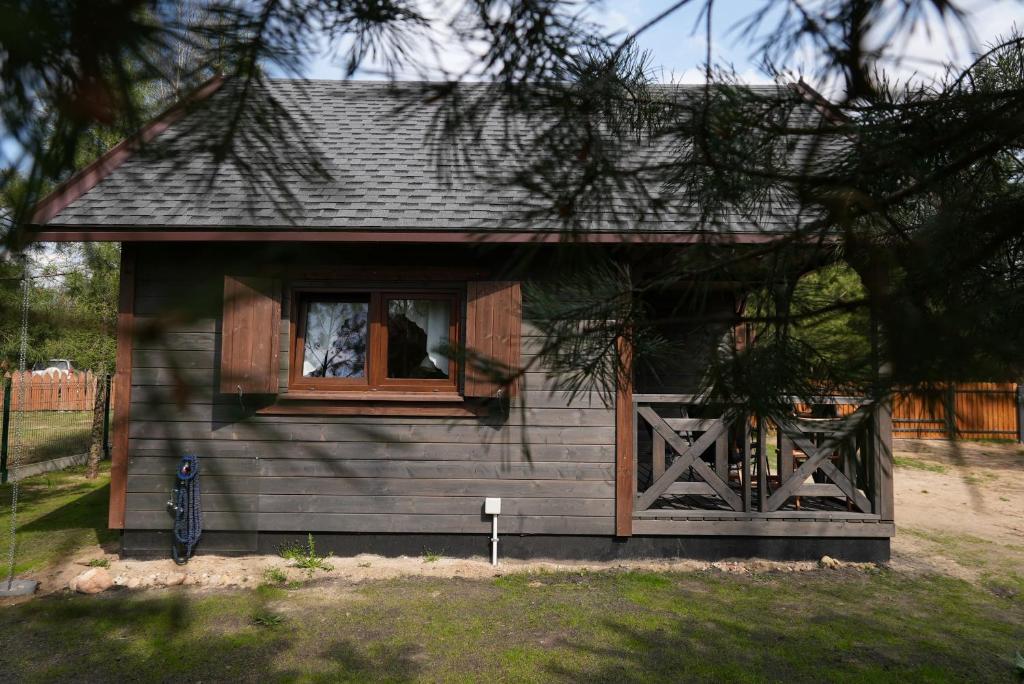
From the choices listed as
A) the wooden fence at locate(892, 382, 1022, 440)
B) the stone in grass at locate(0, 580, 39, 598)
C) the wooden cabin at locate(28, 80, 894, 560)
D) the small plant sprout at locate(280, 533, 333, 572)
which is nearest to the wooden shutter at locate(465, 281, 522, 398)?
the wooden cabin at locate(28, 80, 894, 560)

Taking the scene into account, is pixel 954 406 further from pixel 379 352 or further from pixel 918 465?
pixel 918 465

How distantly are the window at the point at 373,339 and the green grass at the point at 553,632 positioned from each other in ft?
5.15

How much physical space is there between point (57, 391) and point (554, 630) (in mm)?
6610

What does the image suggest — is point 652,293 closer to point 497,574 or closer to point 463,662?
point 463,662

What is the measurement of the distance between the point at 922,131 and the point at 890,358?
0.66 metres

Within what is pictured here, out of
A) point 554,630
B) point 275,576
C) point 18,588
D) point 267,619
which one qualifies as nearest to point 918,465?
point 554,630

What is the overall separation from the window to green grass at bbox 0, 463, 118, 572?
205cm

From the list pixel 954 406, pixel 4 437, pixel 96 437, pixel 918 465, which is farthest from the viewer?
pixel 918 465

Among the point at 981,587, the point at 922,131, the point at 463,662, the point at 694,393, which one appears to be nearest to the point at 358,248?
the point at 463,662

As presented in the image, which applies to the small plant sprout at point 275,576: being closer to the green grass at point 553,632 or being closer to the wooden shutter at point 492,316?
the green grass at point 553,632

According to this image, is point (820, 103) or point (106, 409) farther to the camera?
point (106, 409)

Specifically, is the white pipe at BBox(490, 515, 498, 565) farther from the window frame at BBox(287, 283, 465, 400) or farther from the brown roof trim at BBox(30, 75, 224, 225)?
the brown roof trim at BBox(30, 75, 224, 225)

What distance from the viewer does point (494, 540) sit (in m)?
5.31

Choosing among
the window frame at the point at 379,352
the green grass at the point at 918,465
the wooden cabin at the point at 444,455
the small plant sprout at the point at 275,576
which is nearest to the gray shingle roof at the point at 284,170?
the wooden cabin at the point at 444,455
